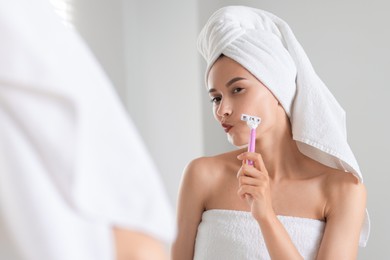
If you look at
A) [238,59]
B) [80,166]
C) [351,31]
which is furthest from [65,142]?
[351,31]

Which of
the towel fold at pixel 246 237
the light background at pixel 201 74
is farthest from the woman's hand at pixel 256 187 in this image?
the light background at pixel 201 74

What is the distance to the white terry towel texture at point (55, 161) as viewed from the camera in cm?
27

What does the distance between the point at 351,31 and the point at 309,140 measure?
31.0 inches

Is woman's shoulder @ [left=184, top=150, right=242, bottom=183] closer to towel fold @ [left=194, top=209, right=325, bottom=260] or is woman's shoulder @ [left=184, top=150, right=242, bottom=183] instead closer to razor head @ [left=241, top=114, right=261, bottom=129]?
towel fold @ [left=194, top=209, right=325, bottom=260]

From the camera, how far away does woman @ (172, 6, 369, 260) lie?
1142 mm

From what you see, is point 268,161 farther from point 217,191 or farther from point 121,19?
point 121,19

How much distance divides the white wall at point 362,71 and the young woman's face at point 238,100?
73 centimetres

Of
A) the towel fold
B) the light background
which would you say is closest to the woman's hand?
the towel fold

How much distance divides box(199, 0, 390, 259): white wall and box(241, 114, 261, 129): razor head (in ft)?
2.58

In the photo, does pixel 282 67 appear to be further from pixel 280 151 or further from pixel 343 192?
pixel 343 192

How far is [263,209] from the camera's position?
42.0 inches

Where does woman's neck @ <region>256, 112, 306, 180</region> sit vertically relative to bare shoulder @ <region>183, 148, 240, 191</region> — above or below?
above

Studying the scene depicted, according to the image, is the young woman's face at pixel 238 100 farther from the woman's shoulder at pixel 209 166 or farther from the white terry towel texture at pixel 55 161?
the white terry towel texture at pixel 55 161

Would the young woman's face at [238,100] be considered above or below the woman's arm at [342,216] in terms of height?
above
